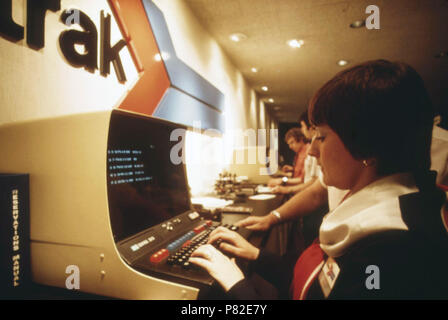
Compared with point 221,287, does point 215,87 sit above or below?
above

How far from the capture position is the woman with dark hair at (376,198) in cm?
45

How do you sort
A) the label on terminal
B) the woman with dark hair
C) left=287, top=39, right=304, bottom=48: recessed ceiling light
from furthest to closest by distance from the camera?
left=287, top=39, right=304, bottom=48: recessed ceiling light → the label on terminal → the woman with dark hair

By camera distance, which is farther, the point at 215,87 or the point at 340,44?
the point at 340,44

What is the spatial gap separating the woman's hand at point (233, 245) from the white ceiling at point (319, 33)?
241 cm

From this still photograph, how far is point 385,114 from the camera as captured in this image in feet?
1.82

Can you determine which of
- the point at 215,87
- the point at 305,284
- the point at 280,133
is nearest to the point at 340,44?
the point at 215,87

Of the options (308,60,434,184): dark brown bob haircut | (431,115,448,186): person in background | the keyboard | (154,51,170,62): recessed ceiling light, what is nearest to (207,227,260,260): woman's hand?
the keyboard

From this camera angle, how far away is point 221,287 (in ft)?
1.99

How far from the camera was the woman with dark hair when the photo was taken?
1.47 feet

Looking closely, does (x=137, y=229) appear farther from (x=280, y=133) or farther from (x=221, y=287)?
(x=280, y=133)

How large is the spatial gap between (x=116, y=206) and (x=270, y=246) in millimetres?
886

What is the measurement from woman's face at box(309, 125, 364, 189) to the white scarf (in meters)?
0.08

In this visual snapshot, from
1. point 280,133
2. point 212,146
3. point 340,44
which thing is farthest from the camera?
point 280,133

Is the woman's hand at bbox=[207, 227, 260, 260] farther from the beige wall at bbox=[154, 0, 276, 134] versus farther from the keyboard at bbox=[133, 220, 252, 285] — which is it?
the beige wall at bbox=[154, 0, 276, 134]
